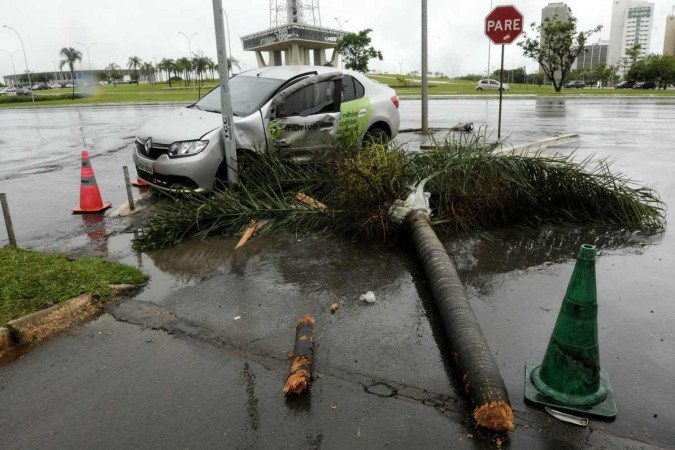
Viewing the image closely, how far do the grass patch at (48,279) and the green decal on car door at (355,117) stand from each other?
Result: 4.03 meters

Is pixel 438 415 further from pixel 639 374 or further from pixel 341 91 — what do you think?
pixel 341 91

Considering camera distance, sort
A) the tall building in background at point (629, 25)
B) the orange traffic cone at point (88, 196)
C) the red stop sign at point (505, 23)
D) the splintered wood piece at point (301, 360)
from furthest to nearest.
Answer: the tall building in background at point (629, 25) < the red stop sign at point (505, 23) < the orange traffic cone at point (88, 196) < the splintered wood piece at point (301, 360)

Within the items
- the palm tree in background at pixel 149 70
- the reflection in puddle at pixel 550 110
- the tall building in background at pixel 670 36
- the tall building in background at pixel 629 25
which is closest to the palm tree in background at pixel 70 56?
the palm tree in background at pixel 149 70

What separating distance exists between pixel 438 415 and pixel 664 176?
25.9ft

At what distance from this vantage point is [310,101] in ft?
25.7

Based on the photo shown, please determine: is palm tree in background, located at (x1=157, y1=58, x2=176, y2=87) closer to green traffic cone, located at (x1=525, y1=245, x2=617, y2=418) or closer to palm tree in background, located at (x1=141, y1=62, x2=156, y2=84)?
palm tree in background, located at (x1=141, y1=62, x2=156, y2=84)

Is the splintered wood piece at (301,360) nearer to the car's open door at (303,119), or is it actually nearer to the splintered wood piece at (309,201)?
the splintered wood piece at (309,201)

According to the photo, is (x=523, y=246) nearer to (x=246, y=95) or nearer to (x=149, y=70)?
(x=246, y=95)

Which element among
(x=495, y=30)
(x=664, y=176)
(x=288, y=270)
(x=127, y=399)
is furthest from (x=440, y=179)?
(x=495, y=30)

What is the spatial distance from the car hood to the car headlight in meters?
0.06

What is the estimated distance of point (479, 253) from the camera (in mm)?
5402

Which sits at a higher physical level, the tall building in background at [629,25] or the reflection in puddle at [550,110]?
the tall building in background at [629,25]

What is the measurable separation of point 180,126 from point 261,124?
1.16 meters

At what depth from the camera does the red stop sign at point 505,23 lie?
12.1 metres
